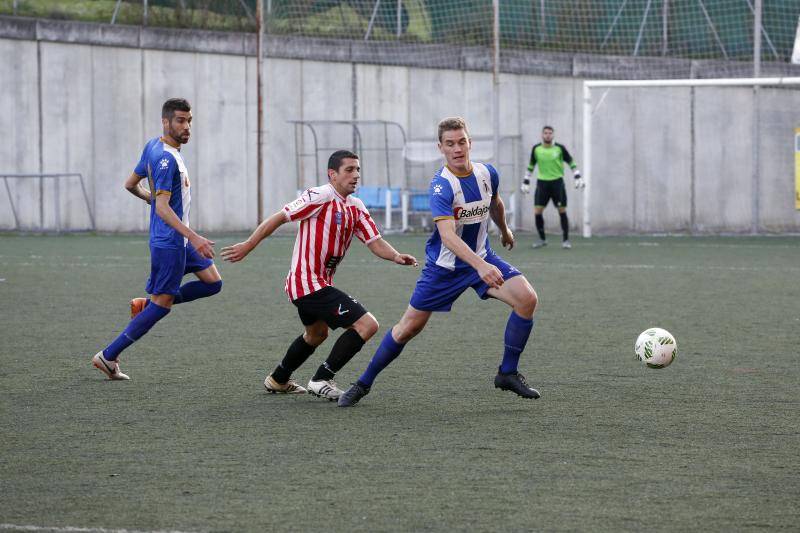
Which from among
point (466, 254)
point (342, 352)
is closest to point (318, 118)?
point (342, 352)

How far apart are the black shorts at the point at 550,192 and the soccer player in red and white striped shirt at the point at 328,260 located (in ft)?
41.3

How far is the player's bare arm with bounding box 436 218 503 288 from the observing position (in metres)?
6.12

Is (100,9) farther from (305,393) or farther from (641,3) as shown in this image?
(305,393)

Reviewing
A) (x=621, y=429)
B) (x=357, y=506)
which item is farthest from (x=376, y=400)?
(x=357, y=506)

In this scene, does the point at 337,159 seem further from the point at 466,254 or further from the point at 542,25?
the point at 542,25

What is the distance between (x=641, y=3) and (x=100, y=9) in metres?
10.1

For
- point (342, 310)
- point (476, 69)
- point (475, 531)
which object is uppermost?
point (476, 69)

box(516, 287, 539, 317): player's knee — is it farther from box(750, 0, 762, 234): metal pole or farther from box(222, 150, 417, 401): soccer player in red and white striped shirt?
box(750, 0, 762, 234): metal pole

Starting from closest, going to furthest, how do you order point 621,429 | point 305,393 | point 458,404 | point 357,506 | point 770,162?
1. point 357,506
2. point 621,429
3. point 458,404
4. point 305,393
5. point 770,162

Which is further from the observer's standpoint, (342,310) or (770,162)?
(770,162)

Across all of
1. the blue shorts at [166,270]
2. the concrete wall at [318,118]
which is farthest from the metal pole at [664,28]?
the blue shorts at [166,270]

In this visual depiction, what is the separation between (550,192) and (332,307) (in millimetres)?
12920

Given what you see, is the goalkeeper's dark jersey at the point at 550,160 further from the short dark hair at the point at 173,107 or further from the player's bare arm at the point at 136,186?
the short dark hair at the point at 173,107

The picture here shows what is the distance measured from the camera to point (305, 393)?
7016 mm
